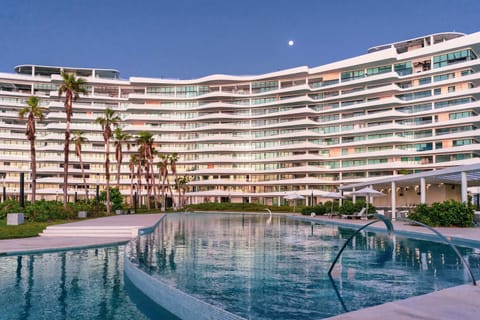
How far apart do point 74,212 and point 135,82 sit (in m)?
61.4

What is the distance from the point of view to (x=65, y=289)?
11180 mm

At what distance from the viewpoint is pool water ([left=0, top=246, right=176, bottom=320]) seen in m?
9.17

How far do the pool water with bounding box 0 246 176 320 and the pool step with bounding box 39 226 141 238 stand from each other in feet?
22.4

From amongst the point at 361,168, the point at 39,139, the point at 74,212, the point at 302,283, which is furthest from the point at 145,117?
the point at 302,283

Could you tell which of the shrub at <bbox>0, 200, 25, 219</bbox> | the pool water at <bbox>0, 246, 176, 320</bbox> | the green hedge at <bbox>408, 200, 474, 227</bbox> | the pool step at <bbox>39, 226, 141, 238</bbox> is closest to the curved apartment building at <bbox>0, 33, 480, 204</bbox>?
the green hedge at <bbox>408, 200, 474, 227</bbox>

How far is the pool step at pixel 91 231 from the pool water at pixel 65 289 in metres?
6.84

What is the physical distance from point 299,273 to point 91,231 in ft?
49.6

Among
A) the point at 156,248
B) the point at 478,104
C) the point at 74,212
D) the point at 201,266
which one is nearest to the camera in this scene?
the point at 201,266

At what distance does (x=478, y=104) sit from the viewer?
203ft

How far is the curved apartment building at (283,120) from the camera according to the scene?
2655 inches

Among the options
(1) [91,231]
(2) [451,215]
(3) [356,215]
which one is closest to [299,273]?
(1) [91,231]

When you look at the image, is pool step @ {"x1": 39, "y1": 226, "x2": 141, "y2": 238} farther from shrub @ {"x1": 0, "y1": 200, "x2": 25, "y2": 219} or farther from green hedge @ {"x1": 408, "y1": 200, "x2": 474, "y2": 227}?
green hedge @ {"x1": 408, "y1": 200, "x2": 474, "y2": 227}

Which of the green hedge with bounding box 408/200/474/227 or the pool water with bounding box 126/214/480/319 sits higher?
the green hedge with bounding box 408/200/474/227

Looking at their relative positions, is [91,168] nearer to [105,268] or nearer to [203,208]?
[203,208]
